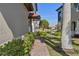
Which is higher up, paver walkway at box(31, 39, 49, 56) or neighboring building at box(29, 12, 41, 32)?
neighboring building at box(29, 12, 41, 32)

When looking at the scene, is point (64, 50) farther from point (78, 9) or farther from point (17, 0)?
point (78, 9)

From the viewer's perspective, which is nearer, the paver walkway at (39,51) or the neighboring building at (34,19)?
the paver walkway at (39,51)

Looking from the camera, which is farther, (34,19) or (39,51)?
(34,19)

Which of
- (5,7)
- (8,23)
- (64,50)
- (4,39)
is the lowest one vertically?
(64,50)

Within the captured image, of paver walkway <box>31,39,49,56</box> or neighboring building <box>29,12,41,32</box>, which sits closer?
paver walkway <box>31,39,49,56</box>

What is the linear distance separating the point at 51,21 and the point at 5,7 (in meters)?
4.47

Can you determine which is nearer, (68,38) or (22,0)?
(22,0)

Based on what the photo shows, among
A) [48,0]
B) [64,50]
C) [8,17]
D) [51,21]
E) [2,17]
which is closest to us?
[48,0]

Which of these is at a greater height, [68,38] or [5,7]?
[5,7]

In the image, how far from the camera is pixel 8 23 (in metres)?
6.70

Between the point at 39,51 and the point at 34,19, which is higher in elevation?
the point at 34,19

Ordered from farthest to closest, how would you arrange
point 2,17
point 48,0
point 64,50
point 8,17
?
1. point 64,50
2. point 8,17
3. point 2,17
4. point 48,0

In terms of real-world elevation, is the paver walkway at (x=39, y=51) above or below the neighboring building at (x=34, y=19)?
below

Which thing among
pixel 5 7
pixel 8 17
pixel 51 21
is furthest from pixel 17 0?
pixel 51 21
